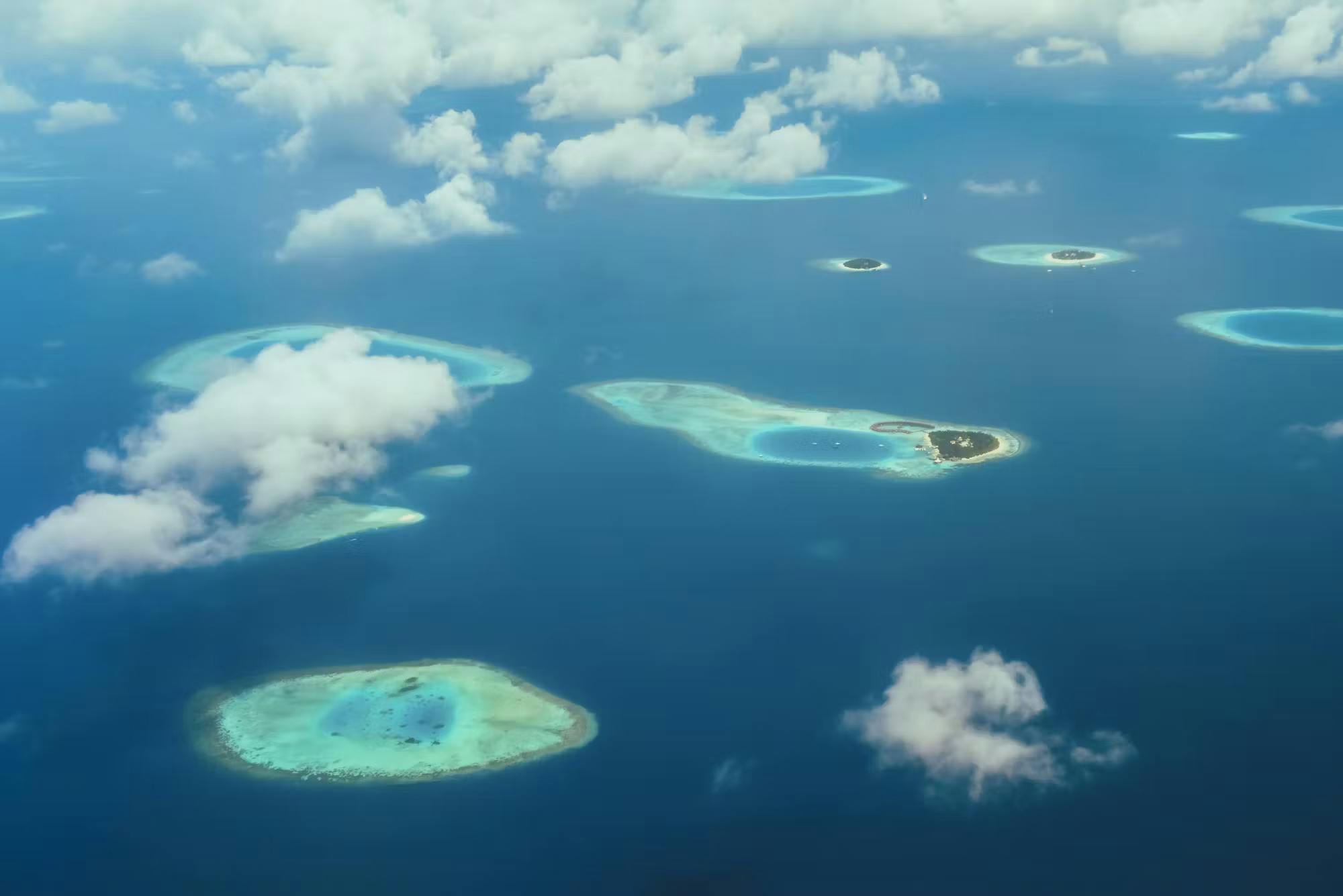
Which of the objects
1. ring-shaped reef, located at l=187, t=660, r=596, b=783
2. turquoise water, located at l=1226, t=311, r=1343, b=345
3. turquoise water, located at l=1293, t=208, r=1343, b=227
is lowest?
ring-shaped reef, located at l=187, t=660, r=596, b=783

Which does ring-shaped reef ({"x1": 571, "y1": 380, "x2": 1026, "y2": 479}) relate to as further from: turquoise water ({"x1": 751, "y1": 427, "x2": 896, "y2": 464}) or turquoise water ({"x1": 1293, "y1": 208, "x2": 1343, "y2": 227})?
turquoise water ({"x1": 1293, "y1": 208, "x2": 1343, "y2": 227})

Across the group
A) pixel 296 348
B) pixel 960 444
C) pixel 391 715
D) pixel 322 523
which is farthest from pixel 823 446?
pixel 296 348

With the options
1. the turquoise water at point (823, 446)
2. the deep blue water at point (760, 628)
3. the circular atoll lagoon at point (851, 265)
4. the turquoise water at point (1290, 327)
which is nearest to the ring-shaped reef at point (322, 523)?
the deep blue water at point (760, 628)

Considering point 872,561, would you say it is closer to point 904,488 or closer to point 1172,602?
point 904,488

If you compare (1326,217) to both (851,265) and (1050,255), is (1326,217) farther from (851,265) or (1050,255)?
(851,265)

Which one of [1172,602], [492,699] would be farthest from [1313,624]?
[492,699]

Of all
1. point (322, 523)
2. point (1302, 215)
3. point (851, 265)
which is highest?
point (1302, 215)

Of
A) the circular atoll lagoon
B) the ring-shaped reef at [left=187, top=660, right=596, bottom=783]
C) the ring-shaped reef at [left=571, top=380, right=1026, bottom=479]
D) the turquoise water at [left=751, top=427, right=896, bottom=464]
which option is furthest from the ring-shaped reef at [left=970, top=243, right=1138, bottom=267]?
the ring-shaped reef at [left=187, top=660, right=596, bottom=783]
